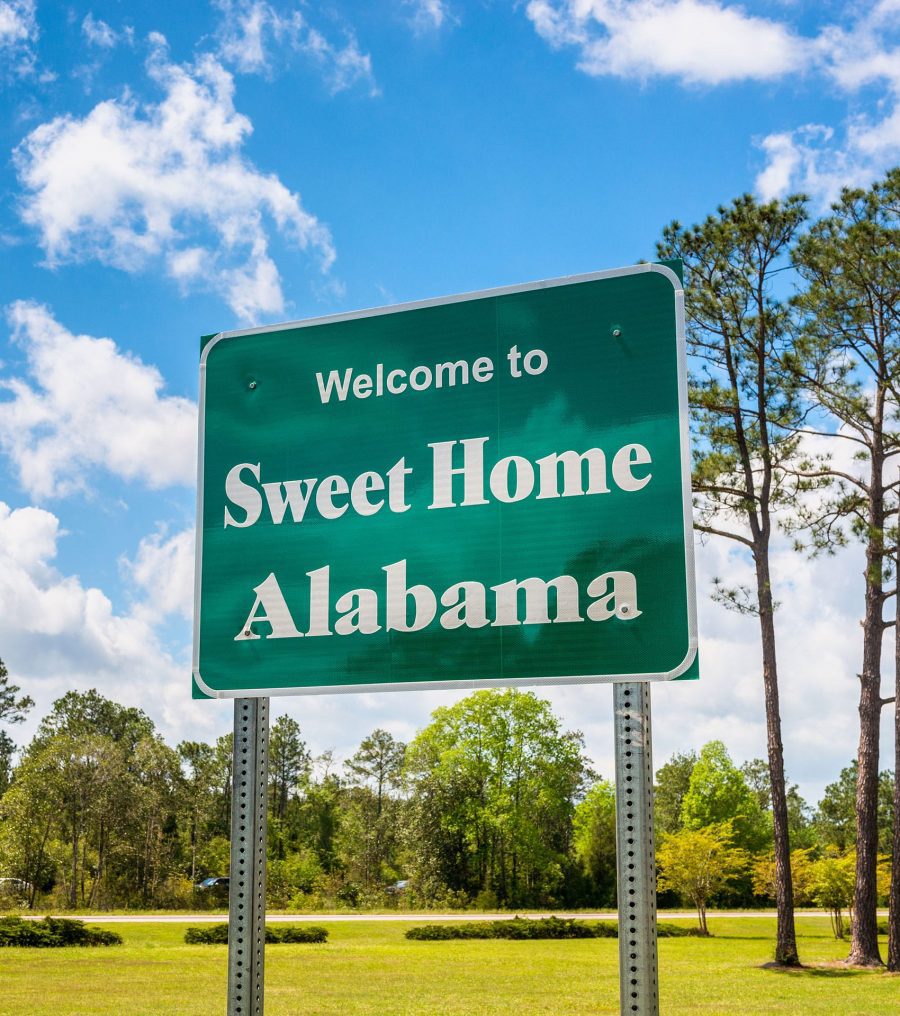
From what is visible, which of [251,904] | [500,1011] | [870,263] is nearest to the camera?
[251,904]

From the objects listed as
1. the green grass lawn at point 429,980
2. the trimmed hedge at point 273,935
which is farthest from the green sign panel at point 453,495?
the trimmed hedge at point 273,935

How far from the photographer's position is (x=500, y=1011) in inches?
620

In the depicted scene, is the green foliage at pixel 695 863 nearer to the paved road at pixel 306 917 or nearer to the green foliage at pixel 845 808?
the paved road at pixel 306 917

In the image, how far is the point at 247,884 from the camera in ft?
9.62

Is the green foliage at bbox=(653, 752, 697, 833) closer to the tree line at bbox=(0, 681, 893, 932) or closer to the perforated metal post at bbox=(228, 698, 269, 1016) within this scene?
the tree line at bbox=(0, 681, 893, 932)

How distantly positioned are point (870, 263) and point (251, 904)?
2178cm

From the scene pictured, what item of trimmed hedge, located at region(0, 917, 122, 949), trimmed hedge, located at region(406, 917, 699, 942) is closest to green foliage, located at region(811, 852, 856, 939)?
trimmed hedge, located at region(406, 917, 699, 942)

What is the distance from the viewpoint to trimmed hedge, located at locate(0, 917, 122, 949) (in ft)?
77.8

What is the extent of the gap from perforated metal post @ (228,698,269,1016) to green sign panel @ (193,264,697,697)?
238 millimetres

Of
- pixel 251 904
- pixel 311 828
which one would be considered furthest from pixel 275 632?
pixel 311 828

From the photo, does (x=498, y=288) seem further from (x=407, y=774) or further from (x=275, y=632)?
(x=407, y=774)

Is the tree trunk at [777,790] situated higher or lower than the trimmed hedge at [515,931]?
higher

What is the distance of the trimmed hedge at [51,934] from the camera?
23.7 metres

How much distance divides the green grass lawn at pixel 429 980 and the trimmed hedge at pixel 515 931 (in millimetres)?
986
